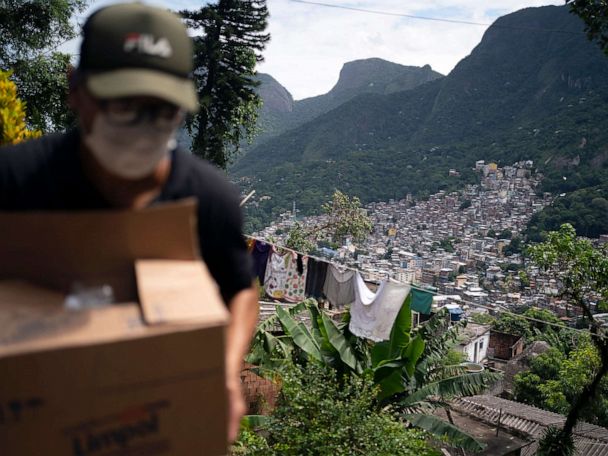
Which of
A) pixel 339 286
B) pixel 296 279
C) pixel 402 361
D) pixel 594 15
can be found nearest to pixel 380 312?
pixel 402 361

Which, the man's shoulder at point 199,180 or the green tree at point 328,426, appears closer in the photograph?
the man's shoulder at point 199,180

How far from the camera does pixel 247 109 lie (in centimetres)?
1459

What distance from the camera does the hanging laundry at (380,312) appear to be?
328 inches

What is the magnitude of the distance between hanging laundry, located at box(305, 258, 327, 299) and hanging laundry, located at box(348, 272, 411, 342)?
129 centimetres

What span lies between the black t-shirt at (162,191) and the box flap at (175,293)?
5.7 inches

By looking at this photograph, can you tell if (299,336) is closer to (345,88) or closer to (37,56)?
(37,56)

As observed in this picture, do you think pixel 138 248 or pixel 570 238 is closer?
pixel 138 248

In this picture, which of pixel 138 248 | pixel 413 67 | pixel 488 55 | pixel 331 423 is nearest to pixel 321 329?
pixel 331 423

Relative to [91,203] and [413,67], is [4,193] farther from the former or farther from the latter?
[413,67]

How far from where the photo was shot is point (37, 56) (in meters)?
9.54

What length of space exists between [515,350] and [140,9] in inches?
1223

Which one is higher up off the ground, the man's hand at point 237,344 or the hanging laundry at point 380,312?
the man's hand at point 237,344

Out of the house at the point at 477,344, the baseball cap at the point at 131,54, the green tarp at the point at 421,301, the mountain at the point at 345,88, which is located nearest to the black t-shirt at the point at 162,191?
the baseball cap at the point at 131,54

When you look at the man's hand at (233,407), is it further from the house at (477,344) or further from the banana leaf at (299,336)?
the house at (477,344)
